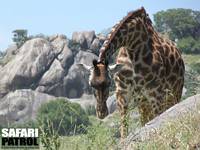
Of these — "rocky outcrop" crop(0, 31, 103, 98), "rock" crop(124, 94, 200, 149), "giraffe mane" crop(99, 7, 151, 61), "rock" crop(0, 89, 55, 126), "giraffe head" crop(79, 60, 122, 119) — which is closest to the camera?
"rock" crop(124, 94, 200, 149)

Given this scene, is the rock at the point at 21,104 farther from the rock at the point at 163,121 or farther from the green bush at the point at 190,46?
the rock at the point at 163,121

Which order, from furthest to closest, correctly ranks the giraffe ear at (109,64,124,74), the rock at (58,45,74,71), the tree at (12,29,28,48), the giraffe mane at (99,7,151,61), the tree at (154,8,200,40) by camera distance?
the tree at (154,8,200,40) < the tree at (12,29,28,48) < the rock at (58,45,74,71) < the giraffe mane at (99,7,151,61) < the giraffe ear at (109,64,124,74)

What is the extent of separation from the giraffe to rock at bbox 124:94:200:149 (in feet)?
6.02

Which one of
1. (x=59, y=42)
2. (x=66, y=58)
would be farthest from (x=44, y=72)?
(x=59, y=42)

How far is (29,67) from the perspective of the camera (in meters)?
85.8

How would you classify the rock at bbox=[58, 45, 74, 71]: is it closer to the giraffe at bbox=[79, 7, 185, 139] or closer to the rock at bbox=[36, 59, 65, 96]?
the rock at bbox=[36, 59, 65, 96]

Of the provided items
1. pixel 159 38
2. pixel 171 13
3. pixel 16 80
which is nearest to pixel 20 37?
pixel 16 80

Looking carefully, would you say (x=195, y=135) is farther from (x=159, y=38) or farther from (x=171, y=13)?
(x=171, y=13)

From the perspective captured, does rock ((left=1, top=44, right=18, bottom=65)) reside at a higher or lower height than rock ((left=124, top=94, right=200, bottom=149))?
lower

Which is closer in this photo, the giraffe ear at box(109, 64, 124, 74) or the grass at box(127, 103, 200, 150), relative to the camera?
the grass at box(127, 103, 200, 150)

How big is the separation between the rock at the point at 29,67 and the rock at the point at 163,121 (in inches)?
3089

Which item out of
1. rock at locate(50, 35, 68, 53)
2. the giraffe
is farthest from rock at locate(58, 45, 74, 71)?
the giraffe

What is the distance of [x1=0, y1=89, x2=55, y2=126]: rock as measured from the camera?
78.1 m

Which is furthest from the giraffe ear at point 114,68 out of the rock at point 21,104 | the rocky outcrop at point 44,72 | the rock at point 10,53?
the rock at point 10,53
